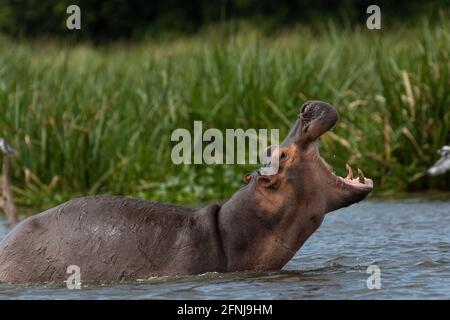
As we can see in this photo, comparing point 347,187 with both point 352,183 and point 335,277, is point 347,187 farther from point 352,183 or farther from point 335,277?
point 335,277

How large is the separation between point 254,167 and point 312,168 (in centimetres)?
526

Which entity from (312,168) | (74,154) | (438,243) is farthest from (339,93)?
(312,168)

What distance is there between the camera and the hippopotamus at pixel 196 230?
6.55m

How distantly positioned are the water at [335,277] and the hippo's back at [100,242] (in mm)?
89

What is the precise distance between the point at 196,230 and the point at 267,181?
1.68 ft

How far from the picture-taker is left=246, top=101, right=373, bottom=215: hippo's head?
6.50 m

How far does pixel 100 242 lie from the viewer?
22.0 feet

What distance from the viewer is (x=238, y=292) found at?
6.45 metres

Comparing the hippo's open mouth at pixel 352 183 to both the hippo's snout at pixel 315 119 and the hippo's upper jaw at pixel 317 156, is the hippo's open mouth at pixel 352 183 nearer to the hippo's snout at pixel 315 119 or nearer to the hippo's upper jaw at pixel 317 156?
the hippo's upper jaw at pixel 317 156

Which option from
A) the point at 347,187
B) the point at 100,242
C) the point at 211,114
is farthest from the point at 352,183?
the point at 211,114

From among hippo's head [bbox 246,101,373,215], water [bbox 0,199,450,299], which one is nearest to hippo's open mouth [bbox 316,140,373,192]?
hippo's head [bbox 246,101,373,215]

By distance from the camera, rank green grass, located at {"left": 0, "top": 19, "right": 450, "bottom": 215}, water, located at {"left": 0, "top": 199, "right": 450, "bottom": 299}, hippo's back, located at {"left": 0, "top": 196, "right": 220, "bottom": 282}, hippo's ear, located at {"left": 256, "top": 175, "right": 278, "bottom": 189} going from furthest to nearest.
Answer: green grass, located at {"left": 0, "top": 19, "right": 450, "bottom": 215}, hippo's back, located at {"left": 0, "top": 196, "right": 220, "bottom": 282}, hippo's ear, located at {"left": 256, "top": 175, "right": 278, "bottom": 189}, water, located at {"left": 0, "top": 199, "right": 450, "bottom": 299}

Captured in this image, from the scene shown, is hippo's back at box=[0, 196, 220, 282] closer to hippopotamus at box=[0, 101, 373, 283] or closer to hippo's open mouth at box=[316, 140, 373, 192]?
hippopotamus at box=[0, 101, 373, 283]

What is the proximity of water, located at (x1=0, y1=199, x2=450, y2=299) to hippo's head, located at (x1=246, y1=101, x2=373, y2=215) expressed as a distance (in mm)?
463
